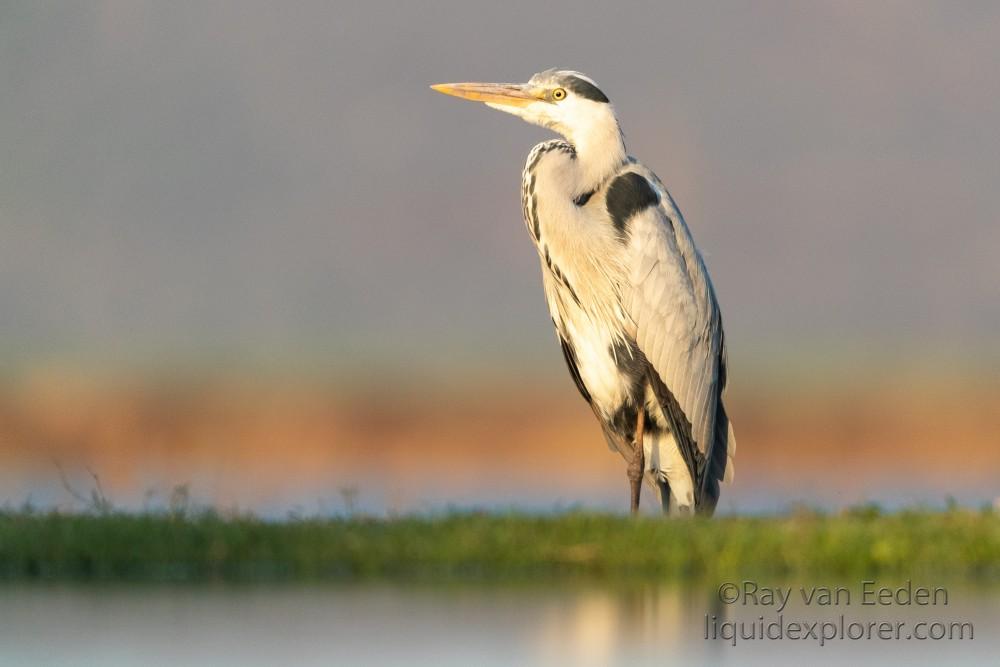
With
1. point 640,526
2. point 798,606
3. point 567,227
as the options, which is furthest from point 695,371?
point 798,606

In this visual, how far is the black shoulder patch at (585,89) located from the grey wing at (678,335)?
1.11 metres

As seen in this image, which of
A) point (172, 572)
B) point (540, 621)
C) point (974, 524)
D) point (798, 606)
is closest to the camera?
point (540, 621)

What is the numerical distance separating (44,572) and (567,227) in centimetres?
500

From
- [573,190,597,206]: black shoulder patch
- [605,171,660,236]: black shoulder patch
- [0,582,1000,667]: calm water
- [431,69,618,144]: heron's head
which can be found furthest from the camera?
[431,69,618,144]: heron's head

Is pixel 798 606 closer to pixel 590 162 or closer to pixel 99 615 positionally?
pixel 99 615

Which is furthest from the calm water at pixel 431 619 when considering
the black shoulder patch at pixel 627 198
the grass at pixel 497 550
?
the black shoulder patch at pixel 627 198

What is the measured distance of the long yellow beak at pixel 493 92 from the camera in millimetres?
12438

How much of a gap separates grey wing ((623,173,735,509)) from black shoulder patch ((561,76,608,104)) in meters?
1.11

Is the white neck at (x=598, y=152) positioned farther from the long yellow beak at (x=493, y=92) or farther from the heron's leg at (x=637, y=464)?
the heron's leg at (x=637, y=464)

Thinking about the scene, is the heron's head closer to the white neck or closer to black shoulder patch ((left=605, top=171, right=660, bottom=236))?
the white neck

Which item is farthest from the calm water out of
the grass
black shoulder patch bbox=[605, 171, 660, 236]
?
black shoulder patch bbox=[605, 171, 660, 236]

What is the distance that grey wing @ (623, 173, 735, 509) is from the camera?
1144 centimetres

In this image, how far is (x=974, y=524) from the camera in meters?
9.23

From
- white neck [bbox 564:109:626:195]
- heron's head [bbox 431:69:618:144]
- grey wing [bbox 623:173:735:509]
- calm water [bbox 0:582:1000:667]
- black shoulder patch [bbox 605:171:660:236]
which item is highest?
heron's head [bbox 431:69:618:144]
